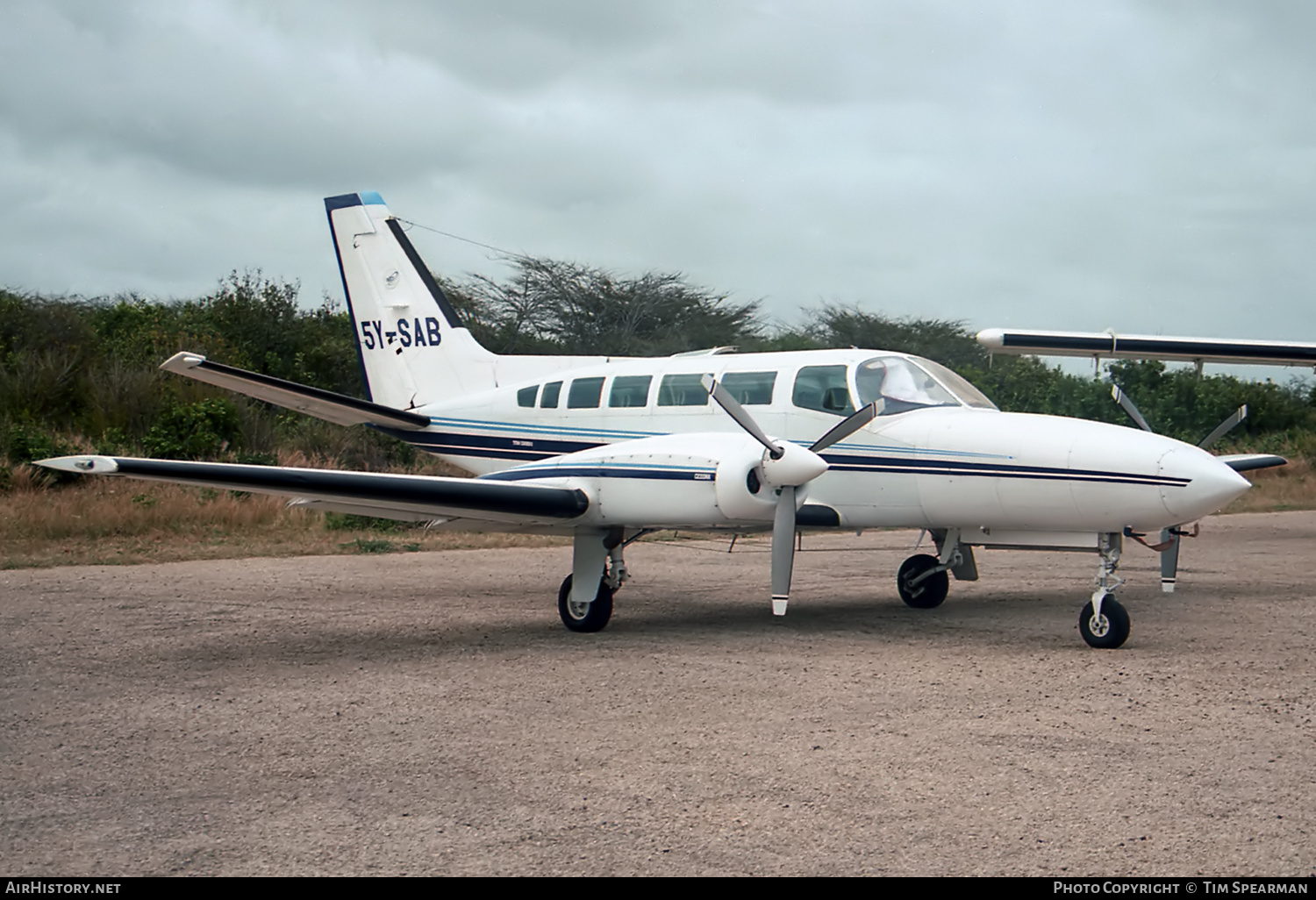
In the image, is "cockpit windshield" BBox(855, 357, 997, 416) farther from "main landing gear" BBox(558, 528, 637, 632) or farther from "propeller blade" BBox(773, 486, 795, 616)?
"main landing gear" BBox(558, 528, 637, 632)

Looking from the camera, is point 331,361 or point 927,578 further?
point 331,361

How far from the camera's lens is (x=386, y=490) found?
8.52 m

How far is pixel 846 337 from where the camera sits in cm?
4419

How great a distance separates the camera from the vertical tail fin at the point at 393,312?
13383mm

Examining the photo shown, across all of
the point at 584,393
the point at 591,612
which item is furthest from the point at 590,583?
the point at 584,393

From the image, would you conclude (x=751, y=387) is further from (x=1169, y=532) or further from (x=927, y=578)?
(x=1169, y=532)

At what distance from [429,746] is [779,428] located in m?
5.20

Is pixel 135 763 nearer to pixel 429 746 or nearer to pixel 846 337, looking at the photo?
pixel 429 746

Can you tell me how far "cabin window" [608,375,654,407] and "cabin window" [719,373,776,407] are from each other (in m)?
0.81

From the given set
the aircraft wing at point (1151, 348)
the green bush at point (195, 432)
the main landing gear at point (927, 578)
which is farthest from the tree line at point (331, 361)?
the main landing gear at point (927, 578)

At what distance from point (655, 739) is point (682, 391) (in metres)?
5.29

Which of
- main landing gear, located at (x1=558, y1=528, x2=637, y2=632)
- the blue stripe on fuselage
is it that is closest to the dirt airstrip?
main landing gear, located at (x1=558, y1=528, x2=637, y2=632)

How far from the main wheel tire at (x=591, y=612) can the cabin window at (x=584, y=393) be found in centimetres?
210

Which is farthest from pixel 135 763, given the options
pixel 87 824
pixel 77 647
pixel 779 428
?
pixel 779 428
